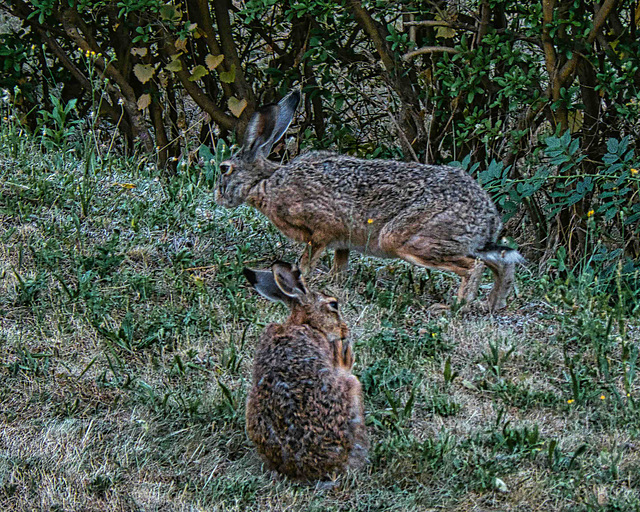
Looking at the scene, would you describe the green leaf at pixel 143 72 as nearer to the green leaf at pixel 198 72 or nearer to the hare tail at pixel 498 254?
the green leaf at pixel 198 72

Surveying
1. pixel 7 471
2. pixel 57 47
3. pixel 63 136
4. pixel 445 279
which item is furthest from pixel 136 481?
pixel 57 47

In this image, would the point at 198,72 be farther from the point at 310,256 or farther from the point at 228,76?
the point at 310,256

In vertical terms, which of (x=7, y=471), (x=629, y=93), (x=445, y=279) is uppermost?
(x=629, y=93)

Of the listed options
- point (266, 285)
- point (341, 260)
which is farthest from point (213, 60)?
point (266, 285)

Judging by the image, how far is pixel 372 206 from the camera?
6281mm

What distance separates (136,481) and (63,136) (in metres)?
4.20

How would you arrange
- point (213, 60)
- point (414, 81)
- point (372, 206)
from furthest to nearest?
point (414, 81)
point (213, 60)
point (372, 206)

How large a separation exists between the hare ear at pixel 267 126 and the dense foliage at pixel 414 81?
1010 millimetres

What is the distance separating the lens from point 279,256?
6.86 meters

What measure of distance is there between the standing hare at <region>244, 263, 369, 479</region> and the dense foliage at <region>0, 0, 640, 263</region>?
2906 mm

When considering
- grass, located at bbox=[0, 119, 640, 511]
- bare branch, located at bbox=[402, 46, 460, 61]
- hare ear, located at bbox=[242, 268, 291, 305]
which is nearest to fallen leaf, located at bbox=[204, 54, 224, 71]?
bare branch, located at bbox=[402, 46, 460, 61]

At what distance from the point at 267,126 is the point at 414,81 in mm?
2098

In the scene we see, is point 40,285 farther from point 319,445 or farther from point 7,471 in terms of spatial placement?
point 319,445

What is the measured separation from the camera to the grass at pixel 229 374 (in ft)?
13.6
